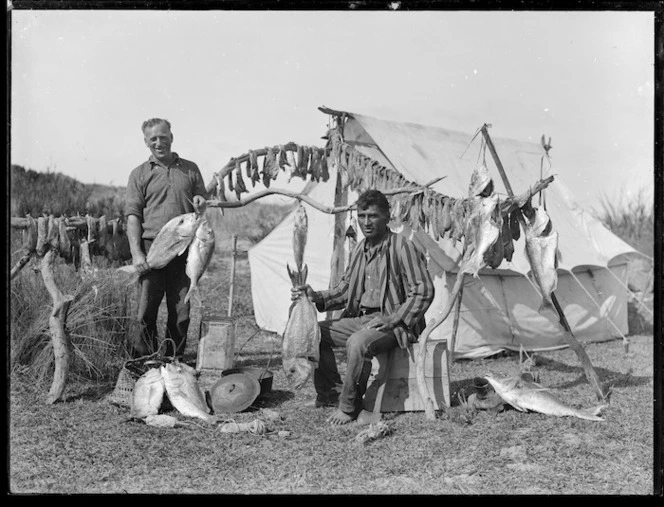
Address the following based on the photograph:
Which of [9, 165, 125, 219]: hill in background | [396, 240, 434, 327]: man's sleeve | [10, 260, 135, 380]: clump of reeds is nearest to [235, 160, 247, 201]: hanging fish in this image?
[10, 260, 135, 380]: clump of reeds

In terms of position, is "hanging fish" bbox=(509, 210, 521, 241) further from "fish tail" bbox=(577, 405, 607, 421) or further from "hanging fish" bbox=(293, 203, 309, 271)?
"hanging fish" bbox=(293, 203, 309, 271)

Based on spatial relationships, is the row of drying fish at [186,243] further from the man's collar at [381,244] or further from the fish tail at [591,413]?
the fish tail at [591,413]

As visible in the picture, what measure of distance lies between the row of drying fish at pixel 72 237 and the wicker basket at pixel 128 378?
100 cm

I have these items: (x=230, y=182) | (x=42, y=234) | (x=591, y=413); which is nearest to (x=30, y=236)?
(x=42, y=234)

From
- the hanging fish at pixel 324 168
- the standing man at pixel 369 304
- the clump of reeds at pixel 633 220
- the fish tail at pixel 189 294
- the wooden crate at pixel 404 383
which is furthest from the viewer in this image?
the clump of reeds at pixel 633 220

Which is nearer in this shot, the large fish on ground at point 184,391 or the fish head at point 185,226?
the large fish on ground at point 184,391

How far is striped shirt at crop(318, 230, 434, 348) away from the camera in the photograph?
16.6 ft

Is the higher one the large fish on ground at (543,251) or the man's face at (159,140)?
the man's face at (159,140)

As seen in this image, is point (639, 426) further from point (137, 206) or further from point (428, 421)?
point (137, 206)

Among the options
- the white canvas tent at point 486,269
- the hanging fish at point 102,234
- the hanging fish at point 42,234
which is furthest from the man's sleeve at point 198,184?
the white canvas tent at point 486,269

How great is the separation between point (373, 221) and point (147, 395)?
6.92 feet

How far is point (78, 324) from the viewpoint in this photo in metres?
6.17

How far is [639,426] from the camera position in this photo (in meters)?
5.08

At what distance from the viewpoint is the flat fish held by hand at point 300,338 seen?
4875 mm
